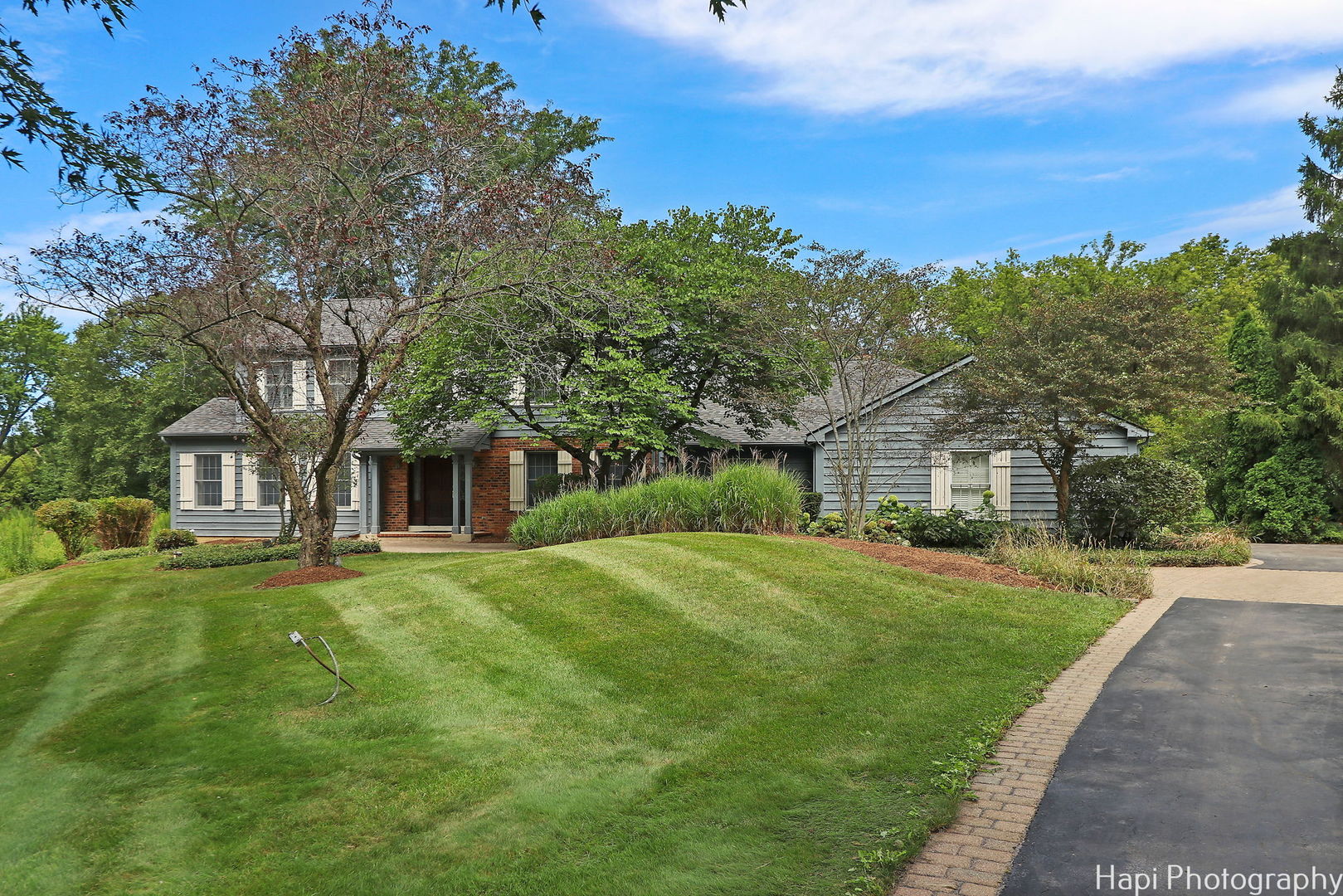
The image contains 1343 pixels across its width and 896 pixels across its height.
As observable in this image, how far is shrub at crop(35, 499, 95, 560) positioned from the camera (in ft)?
63.5

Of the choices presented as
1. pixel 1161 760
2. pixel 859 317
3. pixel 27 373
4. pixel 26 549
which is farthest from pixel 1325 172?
pixel 27 373

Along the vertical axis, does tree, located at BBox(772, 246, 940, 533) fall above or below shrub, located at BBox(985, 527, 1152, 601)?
above

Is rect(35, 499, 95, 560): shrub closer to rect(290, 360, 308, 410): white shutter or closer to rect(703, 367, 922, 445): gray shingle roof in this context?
rect(290, 360, 308, 410): white shutter

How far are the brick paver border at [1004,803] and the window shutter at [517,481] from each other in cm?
1679

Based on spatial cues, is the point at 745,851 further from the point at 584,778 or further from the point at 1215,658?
the point at 1215,658

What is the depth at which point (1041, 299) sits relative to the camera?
54.3 ft

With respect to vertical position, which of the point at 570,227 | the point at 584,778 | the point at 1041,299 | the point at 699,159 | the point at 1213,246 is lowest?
the point at 584,778

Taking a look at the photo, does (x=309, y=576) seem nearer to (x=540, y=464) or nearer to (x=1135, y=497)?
(x=540, y=464)

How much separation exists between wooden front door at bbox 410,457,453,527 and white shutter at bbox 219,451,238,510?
15.3 ft

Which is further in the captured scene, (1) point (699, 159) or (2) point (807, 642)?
(1) point (699, 159)

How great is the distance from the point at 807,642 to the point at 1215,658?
347 cm

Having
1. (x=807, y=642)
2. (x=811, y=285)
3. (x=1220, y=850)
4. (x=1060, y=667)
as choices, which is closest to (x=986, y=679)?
(x=1060, y=667)

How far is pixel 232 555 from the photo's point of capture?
50.4 ft

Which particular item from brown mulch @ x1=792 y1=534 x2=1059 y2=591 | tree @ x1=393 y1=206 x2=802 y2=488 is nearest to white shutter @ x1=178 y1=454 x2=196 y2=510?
tree @ x1=393 y1=206 x2=802 y2=488
